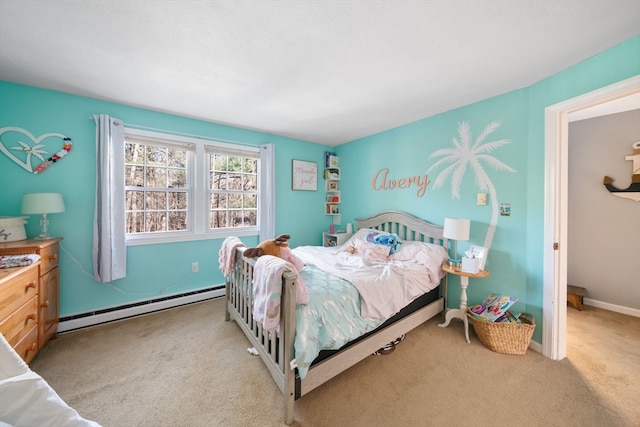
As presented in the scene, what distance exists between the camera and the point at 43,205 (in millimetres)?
2010

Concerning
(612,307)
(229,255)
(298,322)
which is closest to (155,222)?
(229,255)

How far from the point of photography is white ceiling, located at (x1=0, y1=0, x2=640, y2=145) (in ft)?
4.30

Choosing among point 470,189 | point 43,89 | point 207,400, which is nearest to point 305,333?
point 207,400

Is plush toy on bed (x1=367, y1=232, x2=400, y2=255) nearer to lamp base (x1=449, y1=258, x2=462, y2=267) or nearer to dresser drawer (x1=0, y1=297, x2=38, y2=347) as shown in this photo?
lamp base (x1=449, y1=258, x2=462, y2=267)

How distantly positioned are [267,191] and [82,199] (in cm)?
200

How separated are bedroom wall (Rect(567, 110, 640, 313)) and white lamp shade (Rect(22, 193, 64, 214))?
575 cm

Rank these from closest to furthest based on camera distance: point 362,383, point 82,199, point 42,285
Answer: point 362,383, point 42,285, point 82,199

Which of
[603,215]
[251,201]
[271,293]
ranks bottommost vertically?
[271,293]

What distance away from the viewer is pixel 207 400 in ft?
4.99

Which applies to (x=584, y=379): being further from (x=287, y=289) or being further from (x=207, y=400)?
(x=207, y=400)

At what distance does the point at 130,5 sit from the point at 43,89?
73.8 inches

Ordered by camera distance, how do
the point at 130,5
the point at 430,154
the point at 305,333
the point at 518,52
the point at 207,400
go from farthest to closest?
1. the point at 430,154
2. the point at 518,52
3. the point at 207,400
4. the point at 305,333
5. the point at 130,5

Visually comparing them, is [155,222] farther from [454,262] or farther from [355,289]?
[454,262]

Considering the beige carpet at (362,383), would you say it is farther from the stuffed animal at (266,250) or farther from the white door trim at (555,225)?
the stuffed animal at (266,250)
